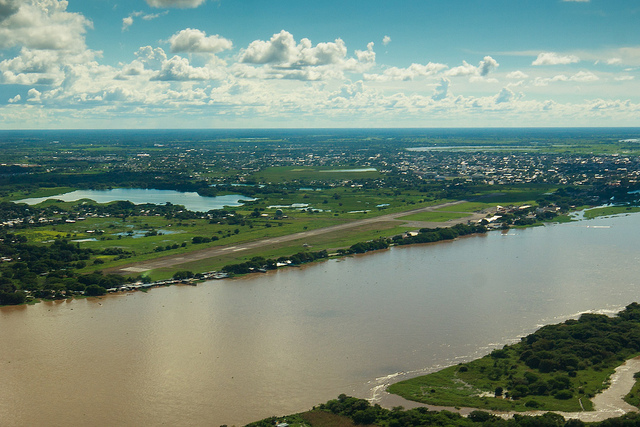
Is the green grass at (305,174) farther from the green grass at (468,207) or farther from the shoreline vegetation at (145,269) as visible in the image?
the shoreline vegetation at (145,269)

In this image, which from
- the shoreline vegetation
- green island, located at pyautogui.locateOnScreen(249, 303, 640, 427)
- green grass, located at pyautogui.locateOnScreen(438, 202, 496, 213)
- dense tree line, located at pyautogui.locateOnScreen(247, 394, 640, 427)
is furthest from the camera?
green grass, located at pyautogui.locateOnScreen(438, 202, 496, 213)

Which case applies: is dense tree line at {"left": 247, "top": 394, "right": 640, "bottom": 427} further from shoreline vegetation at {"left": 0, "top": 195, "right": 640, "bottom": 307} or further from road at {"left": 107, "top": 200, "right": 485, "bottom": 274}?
road at {"left": 107, "top": 200, "right": 485, "bottom": 274}

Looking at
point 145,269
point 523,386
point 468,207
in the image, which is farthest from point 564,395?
point 468,207

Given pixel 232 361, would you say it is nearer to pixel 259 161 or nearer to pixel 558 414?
pixel 558 414

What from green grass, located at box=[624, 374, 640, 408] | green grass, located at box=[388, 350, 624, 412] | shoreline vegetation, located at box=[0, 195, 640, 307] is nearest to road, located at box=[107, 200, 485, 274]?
shoreline vegetation, located at box=[0, 195, 640, 307]

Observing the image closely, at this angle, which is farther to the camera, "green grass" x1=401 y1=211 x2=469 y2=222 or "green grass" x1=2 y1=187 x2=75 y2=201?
"green grass" x1=2 y1=187 x2=75 y2=201

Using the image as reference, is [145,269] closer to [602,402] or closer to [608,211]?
[602,402]
